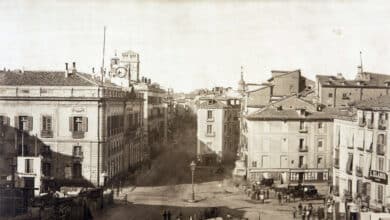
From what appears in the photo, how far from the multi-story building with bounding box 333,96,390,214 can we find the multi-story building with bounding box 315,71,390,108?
7.37 meters

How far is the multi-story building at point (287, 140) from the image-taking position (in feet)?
91.8

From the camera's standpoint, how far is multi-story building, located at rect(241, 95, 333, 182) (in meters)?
28.0

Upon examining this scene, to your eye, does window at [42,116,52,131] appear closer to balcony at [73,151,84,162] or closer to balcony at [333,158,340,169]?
balcony at [73,151,84,162]

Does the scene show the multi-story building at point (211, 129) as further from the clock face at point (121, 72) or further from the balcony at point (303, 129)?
the balcony at point (303, 129)

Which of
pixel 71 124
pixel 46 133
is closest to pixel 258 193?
pixel 71 124

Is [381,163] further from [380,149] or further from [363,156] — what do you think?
[363,156]

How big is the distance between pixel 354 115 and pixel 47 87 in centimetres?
1331

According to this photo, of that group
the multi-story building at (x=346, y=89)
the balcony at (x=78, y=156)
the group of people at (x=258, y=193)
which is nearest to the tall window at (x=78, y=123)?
the balcony at (x=78, y=156)

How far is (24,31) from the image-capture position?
58.1 ft

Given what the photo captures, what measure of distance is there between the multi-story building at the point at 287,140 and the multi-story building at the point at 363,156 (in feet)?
12.6

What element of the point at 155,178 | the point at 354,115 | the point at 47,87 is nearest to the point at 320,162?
the point at 354,115

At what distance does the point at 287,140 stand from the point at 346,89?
19.6 ft

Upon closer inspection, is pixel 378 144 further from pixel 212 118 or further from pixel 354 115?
pixel 212 118

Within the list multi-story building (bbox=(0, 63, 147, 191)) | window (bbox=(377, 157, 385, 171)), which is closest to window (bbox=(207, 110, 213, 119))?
multi-story building (bbox=(0, 63, 147, 191))
